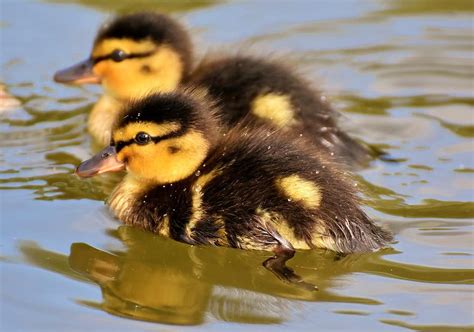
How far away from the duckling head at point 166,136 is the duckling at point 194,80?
187 mm

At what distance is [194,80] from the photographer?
14.1 feet

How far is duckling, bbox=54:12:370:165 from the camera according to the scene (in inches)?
160

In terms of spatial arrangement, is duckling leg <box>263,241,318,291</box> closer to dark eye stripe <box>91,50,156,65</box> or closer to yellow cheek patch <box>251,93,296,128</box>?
yellow cheek patch <box>251,93,296,128</box>

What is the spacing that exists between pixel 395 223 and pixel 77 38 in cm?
246

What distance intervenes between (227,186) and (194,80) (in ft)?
3.02

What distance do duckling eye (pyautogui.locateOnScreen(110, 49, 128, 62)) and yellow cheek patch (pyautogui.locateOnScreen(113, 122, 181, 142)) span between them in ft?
3.05

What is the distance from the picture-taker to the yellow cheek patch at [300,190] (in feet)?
11.1

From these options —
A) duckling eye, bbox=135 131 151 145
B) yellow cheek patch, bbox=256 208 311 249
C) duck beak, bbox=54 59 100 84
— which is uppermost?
duckling eye, bbox=135 131 151 145

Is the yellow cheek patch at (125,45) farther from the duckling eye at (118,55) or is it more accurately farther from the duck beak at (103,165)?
the duck beak at (103,165)

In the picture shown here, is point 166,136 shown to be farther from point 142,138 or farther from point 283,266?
point 283,266

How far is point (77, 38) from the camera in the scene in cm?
564

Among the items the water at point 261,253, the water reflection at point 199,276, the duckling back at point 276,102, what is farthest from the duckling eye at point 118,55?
the water reflection at point 199,276

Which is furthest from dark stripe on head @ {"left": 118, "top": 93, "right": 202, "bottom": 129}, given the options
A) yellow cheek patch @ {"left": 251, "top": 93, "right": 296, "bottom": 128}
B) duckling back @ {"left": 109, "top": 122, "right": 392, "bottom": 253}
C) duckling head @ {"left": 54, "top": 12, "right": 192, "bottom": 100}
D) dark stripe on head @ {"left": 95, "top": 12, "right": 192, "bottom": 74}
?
dark stripe on head @ {"left": 95, "top": 12, "right": 192, "bottom": 74}

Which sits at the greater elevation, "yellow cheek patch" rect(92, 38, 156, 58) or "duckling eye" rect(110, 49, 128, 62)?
"yellow cheek patch" rect(92, 38, 156, 58)
